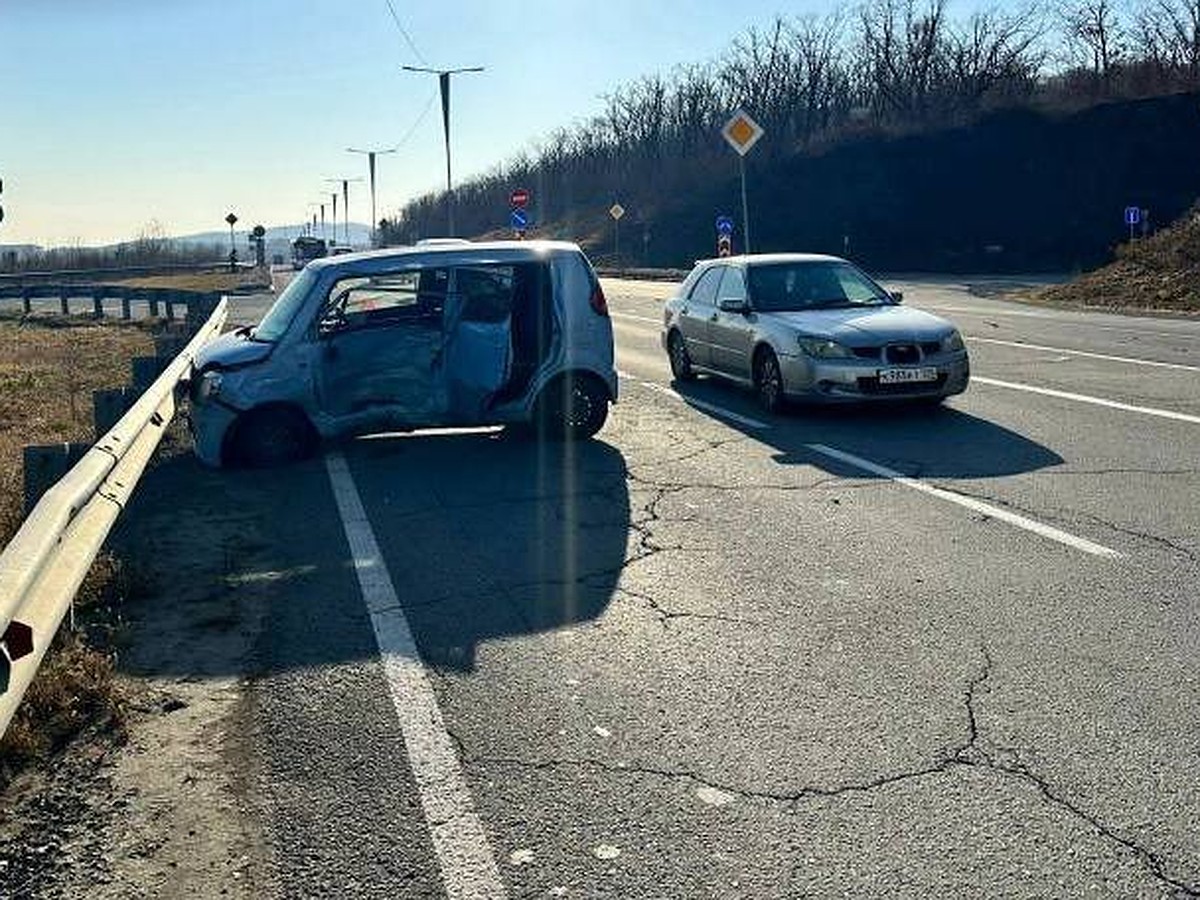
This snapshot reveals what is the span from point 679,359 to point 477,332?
526 cm

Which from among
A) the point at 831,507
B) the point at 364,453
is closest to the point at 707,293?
the point at 364,453

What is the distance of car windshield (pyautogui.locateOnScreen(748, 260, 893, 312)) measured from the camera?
12748mm

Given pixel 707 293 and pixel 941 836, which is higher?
pixel 707 293

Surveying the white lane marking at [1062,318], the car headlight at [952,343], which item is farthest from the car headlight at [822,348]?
the white lane marking at [1062,318]

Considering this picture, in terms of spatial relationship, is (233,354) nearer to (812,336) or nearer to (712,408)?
(712,408)

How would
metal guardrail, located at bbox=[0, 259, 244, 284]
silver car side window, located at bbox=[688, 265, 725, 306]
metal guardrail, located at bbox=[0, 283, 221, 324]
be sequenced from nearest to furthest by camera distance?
silver car side window, located at bbox=[688, 265, 725, 306] < metal guardrail, located at bbox=[0, 283, 221, 324] < metal guardrail, located at bbox=[0, 259, 244, 284]

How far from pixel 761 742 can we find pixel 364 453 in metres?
6.83

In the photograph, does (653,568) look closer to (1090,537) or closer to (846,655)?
(846,655)

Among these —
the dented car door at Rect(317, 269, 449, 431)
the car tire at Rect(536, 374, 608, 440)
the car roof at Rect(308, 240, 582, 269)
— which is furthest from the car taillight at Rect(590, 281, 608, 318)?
the dented car door at Rect(317, 269, 449, 431)

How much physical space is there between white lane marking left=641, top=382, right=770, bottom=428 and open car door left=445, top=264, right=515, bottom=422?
257 centimetres

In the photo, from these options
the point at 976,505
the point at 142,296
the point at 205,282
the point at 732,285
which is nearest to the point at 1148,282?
the point at 732,285

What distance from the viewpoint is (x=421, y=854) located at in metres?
3.58

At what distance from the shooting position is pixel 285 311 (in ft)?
33.3

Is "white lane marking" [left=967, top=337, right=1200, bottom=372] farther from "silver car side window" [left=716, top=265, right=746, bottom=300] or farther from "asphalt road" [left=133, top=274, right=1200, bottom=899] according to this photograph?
"asphalt road" [left=133, top=274, right=1200, bottom=899]
